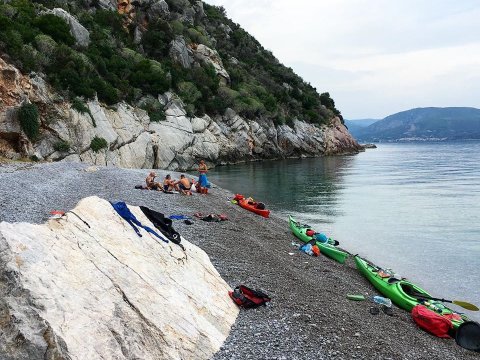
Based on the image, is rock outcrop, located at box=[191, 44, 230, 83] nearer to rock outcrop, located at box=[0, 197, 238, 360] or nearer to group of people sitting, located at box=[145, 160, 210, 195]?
group of people sitting, located at box=[145, 160, 210, 195]

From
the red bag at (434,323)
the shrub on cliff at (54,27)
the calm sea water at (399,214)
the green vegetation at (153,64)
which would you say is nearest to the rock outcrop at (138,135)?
the green vegetation at (153,64)

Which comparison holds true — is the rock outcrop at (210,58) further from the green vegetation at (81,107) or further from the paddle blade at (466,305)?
the paddle blade at (466,305)

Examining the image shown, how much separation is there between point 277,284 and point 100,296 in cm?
609

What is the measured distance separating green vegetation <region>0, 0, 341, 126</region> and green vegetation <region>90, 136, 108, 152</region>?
3520mm

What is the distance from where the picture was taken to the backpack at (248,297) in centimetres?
946

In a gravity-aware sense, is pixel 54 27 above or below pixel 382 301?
above

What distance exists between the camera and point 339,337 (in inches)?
338

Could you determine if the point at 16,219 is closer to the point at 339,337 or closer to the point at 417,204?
the point at 339,337

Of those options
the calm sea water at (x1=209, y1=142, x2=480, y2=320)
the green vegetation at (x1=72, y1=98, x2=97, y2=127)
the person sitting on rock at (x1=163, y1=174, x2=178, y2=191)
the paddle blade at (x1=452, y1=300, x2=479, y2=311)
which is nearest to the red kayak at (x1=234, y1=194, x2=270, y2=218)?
the calm sea water at (x1=209, y1=142, x2=480, y2=320)

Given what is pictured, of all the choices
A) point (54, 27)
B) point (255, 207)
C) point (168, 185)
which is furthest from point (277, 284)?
point (54, 27)

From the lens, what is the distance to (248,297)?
969 centimetres

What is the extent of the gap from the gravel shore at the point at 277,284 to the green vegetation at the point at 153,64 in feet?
80.4

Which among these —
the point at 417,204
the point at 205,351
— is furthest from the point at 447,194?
the point at 205,351

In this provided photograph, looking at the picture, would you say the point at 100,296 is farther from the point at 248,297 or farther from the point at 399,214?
the point at 399,214
